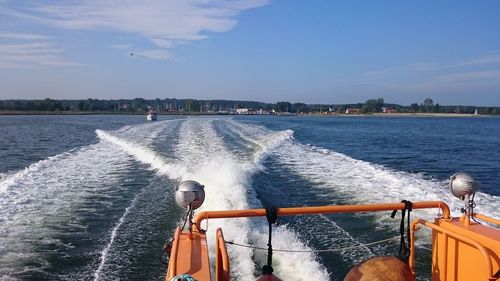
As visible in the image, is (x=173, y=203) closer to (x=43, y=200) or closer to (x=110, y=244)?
(x=110, y=244)

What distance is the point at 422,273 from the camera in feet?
22.7

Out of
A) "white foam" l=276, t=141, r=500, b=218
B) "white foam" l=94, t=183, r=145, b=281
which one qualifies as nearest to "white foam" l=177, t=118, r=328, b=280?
"white foam" l=94, t=183, r=145, b=281

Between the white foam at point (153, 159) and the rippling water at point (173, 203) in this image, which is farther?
the white foam at point (153, 159)

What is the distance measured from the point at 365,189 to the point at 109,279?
8.01 metres

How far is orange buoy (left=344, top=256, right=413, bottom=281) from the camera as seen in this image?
3.81 m

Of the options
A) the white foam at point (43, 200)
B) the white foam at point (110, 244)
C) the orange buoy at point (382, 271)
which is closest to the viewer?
the orange buoy at point (382, 271)

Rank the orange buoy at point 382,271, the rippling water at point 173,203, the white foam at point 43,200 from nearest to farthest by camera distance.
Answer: the orange buoy at point 382,271 < the rippling water at point 173,203 < the white foam at point 43,200

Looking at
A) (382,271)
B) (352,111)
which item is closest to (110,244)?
(382,271)

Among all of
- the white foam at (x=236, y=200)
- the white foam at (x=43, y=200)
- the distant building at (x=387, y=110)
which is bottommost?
the white foam at (x=43, y=200)

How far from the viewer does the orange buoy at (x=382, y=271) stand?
3.81 metres

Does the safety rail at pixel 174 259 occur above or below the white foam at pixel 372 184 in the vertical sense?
above

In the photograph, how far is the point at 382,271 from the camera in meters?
3.84

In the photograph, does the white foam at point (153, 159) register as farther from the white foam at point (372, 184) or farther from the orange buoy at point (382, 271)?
the orange buoy at point (382, 271)

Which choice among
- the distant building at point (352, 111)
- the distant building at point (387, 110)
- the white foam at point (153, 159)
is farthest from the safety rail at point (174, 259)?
the distant building at point (387, 110)
